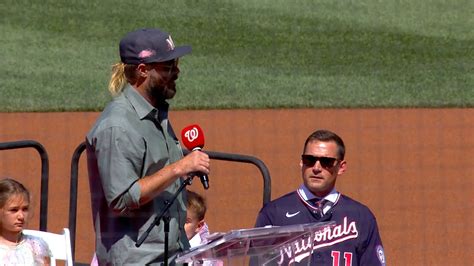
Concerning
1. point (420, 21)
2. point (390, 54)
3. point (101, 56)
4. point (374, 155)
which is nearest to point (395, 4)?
point (420, 21)

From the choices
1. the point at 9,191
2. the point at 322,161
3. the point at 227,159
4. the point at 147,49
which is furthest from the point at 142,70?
the point at 227,159

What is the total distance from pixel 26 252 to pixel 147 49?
1.26 meters

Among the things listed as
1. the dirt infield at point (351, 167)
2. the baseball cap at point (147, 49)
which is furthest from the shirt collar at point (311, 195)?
the dirt infield at point (351, 167)

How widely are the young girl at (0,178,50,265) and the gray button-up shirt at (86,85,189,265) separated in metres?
0.71

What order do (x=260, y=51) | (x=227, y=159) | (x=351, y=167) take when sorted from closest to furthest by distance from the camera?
(x=227, y=159)
(x=351, y=167)
(x=260, y=51)

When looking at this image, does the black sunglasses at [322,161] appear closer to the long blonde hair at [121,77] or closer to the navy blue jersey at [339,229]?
the navy blue jersey at [339,229]

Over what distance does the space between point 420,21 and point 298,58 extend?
251 centimetres

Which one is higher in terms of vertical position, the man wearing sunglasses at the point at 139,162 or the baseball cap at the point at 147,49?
the baseball cap at the point at 147,49

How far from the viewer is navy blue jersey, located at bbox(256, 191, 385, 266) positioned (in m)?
5.63

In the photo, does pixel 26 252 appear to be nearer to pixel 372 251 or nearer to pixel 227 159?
pixel 372 251

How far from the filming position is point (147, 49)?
4.82m

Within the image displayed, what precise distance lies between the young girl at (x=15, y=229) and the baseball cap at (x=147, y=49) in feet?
3.33

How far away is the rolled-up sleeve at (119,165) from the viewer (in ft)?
15.0

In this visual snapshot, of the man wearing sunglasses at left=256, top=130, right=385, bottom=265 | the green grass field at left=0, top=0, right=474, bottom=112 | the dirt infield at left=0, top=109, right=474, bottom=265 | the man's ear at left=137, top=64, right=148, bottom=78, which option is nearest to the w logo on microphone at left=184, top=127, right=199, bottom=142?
the man's ear at left=137, top=64, right=148, bottom=78
